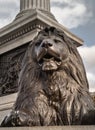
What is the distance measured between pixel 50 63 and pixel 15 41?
347 inches

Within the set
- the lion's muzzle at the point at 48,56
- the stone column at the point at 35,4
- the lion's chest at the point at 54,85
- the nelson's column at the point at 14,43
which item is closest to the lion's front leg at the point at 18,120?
the lion's chest at the point at 54,85

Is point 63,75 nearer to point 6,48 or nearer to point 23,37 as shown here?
point 23,37

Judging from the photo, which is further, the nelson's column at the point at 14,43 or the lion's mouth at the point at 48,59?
the nelson's column at the point at 14,43

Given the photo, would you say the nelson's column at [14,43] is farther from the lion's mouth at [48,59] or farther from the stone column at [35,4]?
the lion's mouth at [48,59]

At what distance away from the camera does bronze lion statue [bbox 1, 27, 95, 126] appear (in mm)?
3096

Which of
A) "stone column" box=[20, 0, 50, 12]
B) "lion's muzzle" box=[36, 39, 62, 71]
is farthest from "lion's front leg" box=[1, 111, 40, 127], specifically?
"stone column" box=[20, 0, 50, 12]

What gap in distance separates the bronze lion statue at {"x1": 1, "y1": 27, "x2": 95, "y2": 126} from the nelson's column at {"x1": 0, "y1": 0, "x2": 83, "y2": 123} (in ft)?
24.5

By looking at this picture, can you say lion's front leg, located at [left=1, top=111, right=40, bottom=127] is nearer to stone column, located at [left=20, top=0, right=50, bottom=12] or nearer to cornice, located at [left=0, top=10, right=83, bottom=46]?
cornice, located at [left=0, top=10, right=83, bottom=46]

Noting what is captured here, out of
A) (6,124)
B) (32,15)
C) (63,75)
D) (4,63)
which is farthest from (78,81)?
(4,63)

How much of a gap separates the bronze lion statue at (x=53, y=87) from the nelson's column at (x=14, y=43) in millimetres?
7455

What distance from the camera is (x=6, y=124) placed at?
2.83m

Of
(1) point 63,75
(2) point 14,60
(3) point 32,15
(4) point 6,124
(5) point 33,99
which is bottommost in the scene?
(4) point 6,124

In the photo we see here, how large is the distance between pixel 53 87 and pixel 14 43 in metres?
8.88

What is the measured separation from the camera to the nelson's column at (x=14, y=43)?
11.1m
